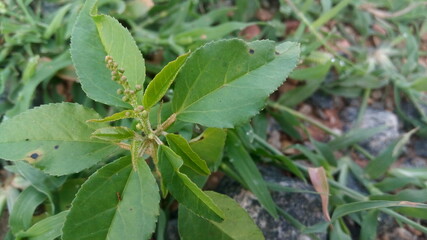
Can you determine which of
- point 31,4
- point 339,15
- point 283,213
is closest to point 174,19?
point 31,4

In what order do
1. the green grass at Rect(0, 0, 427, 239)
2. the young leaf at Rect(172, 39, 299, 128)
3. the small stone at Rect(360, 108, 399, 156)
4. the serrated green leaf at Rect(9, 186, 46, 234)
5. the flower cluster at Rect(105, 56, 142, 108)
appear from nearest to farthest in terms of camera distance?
the flower cluster at Rect(105, 56, 142, 108) → the young leaf at Rect(172, 39, 299, 128) → the serrated green leaf at Rect(9, 186, 46, 234) → the green grass at Rect(0, 0, 427, 239) → the small stone at Rect(360, 108, 399, 156)

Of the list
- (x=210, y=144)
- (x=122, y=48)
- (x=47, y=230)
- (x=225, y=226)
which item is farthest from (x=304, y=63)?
(x=47, y=230)

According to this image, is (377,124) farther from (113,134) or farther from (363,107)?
(113,134)

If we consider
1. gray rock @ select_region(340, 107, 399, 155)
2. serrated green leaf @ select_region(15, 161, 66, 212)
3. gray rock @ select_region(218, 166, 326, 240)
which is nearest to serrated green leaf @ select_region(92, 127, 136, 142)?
serrated green leaf @ select_region(15, 161, 66, 212)

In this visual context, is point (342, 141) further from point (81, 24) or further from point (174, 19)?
point (81, 24)

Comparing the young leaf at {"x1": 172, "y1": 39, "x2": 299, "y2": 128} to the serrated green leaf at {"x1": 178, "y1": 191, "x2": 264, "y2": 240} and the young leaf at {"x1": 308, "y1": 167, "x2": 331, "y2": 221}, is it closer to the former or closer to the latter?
the serrated green leaf at {"x1": 178, "y1": 191, "x2": 264, "y2": 240}

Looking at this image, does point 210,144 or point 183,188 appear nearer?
point 183,188

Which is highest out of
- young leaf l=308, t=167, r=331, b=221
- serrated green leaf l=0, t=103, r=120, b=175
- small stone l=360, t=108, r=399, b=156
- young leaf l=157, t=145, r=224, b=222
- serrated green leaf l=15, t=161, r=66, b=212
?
serrated green leaf l=0, t=103, r=120, b=175
